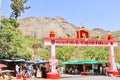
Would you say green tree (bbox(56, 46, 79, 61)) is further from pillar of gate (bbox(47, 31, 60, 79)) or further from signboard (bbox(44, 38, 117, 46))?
pillar of gate (bbox(47, 31, 60, 79))

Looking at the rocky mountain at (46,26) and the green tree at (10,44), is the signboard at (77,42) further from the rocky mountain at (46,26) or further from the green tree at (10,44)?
the rocky mountain at (46,26)

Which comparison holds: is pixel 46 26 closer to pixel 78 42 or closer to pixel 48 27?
pixel 48 27

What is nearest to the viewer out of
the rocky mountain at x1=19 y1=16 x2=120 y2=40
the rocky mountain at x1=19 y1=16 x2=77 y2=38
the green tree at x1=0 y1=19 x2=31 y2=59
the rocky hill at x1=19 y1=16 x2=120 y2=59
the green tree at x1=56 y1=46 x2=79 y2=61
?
the green tree at x1=0 y1=19 x2=31 y2=59

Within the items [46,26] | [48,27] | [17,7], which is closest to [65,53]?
[17,7]

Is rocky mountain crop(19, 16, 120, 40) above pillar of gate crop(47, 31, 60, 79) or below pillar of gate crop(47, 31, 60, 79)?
above

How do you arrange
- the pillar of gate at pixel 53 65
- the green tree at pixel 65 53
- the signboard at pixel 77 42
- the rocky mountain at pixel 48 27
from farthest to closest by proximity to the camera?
the rocky mountain at pixel 48 27
the green tree at pixel 65 53
the signboard at pixel 77 42
the pillar of gate at pixel 53 65

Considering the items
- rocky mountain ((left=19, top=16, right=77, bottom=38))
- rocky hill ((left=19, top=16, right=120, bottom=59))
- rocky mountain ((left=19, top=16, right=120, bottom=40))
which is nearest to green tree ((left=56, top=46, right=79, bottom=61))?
rocky hill ((left=19, top=16, right=120, bottom=59))

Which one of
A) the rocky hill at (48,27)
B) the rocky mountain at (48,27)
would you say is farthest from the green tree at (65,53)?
the rocky mountain at (48,27)

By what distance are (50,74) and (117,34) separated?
103 m

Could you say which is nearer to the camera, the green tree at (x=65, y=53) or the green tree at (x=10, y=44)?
the green tree at (x=10, y=44)

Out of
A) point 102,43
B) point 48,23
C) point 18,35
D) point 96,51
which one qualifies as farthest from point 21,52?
point 48,23

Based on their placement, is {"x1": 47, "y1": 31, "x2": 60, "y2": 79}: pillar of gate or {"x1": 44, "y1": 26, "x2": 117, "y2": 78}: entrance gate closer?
{"x1": 47, "y1": 31, "x2": 60, "y2": 79}: pillar of gate

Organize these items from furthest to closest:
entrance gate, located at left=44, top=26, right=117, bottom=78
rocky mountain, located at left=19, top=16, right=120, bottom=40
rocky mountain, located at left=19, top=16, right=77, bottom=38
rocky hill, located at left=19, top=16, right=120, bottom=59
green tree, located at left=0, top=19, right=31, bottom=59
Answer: rocky mountain, located at left=19, top=16, right=77, bottom=38, rocky mountain, located at left=19, top=16, right=120, bottom=40, rocky hill, located at left=19, top=16, right=120, bottom=59, green tree, located at left=0, top=19, right=31, bottom=59, entrance gate, located at left=44, top=26, right=117, bottom=78

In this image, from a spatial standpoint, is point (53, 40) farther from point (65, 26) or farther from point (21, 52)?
point (65, 26)
